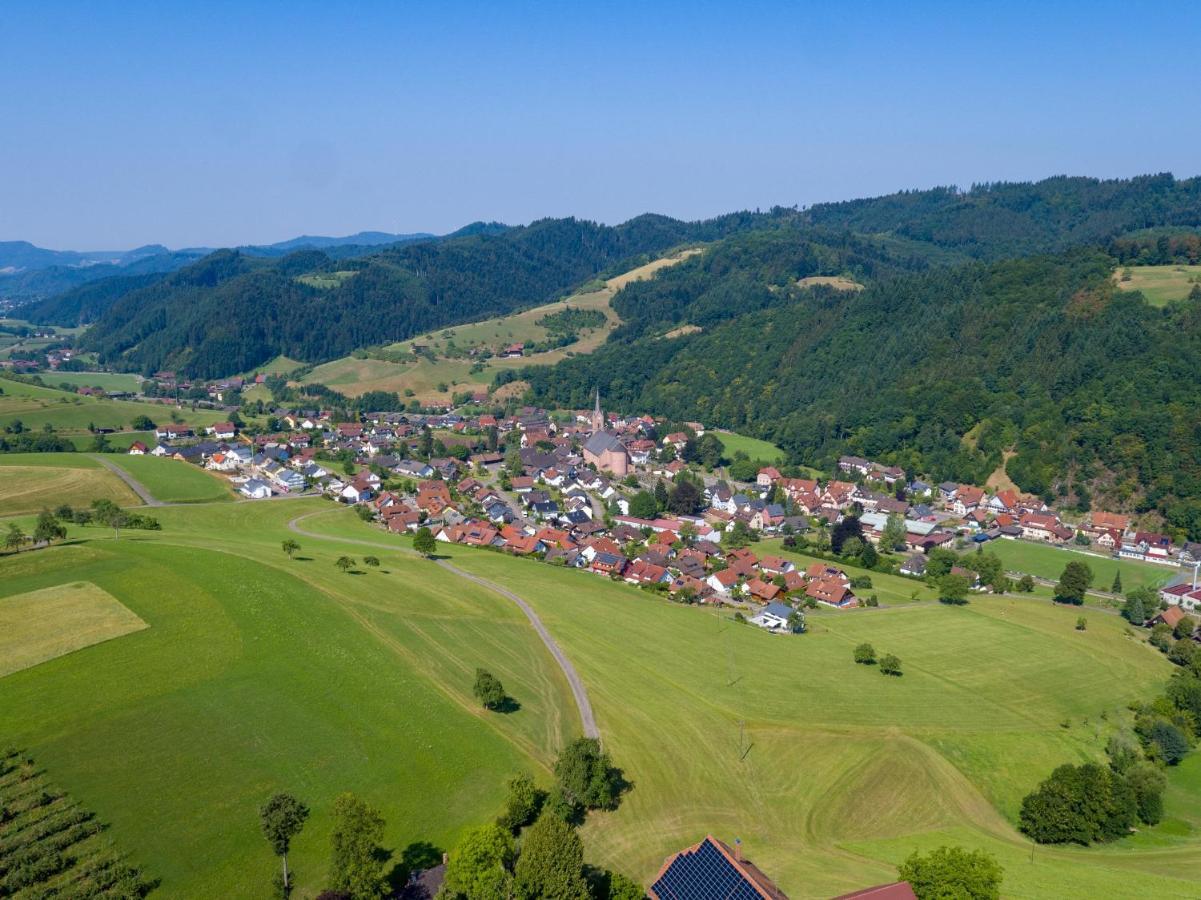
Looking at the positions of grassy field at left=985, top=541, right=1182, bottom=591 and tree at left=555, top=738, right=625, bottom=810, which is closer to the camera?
tree at left=555, top=738, right=625, bottom=810

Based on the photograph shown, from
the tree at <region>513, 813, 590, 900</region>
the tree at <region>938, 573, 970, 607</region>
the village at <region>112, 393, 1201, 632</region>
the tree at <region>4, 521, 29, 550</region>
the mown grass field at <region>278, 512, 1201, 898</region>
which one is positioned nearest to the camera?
the tree at <region>513, 813, 590, 900</region>

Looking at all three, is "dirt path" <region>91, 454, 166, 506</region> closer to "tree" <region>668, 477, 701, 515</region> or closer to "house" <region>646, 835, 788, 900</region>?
"tree" <region>668, 477, 701, 515</region>

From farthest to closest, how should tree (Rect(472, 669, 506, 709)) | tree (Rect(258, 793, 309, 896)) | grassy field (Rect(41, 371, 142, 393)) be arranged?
grassy field (Rect(41, 371, 142, 393)), tree (Rect(472, 669, 506, 709)), tree (Rect(258, 793, 309, 896))

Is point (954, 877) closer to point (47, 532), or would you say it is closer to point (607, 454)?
point (47, 532)

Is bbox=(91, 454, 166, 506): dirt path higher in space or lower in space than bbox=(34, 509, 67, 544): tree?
lower

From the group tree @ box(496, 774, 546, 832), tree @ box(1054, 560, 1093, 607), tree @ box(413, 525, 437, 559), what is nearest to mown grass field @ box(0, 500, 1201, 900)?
tree @ box(496, 774, 546, 832)

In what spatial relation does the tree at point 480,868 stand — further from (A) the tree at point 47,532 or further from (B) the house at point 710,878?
(A) the tree at point 47,532

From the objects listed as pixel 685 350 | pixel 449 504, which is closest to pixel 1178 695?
pixel 449 504
